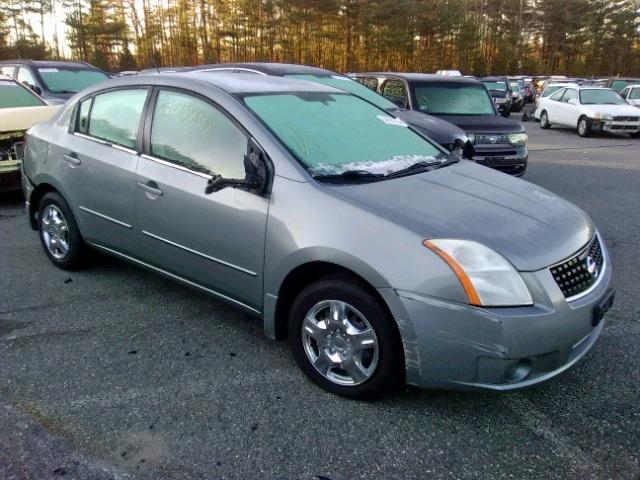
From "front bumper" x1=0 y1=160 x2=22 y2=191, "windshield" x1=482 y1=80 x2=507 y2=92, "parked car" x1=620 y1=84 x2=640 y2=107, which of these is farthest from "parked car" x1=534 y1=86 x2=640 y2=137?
"front bumper" x1=0 y1=160 x2=22 y2=191

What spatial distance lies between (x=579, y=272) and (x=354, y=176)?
1267 millimetres

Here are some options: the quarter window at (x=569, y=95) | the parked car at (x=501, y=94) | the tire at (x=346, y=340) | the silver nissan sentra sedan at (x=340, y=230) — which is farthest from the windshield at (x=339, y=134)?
the parked car at (x=501, y=94)

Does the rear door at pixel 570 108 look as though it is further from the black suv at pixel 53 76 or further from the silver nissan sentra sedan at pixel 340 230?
the silver nissan sentra sedan at pixel 340 230

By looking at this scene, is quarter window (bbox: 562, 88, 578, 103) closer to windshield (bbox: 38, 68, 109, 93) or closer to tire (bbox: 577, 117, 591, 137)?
tire (bbox: 577, 117, 591, 137)

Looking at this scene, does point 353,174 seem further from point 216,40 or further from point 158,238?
point 216,40

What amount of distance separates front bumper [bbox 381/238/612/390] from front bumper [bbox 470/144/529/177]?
6.11m

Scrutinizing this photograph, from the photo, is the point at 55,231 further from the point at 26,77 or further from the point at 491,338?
the point at 26,77

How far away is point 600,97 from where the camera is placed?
58.2 feet

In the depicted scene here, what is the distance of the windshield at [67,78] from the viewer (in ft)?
36.3

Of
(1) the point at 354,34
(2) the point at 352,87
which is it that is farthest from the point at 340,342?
(1) the point at 354,34

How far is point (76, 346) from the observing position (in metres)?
3.58

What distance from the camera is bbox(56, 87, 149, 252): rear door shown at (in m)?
3.93

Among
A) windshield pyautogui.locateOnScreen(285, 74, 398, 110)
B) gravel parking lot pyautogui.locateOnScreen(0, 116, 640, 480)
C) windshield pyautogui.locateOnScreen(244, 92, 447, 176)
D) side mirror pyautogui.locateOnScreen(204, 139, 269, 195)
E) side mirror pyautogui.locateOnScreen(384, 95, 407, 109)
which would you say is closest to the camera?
gravel parking lot pyautogui.locateOnScreen(0, 116, 640, 480)

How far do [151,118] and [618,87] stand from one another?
24.5 meters
